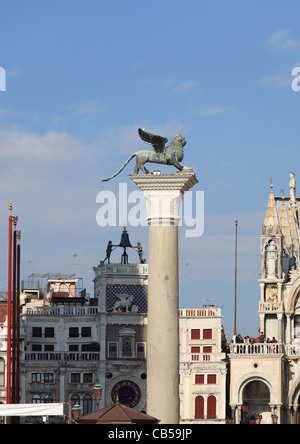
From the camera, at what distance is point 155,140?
2160 inches

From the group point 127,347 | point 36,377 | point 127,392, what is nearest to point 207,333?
point 127,347

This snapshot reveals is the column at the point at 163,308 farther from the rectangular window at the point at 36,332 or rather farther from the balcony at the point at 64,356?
the rectangular window at the point at 36,332

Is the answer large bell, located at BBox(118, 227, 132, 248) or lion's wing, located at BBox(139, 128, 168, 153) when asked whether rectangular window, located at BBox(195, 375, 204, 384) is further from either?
lion's wing, located at BBox(139, 128, 168, 153)

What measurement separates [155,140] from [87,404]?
129 ft

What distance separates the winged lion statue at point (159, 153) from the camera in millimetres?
54750

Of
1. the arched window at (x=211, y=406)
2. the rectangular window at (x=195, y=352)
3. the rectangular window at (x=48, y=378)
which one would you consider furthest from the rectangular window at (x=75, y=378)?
the arched window at (x=211, y=406)

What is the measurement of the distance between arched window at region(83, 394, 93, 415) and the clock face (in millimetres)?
1740

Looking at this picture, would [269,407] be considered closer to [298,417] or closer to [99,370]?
[298,417]

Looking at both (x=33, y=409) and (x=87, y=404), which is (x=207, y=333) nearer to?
(x=87, y=404)

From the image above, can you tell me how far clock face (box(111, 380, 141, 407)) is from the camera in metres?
89.4

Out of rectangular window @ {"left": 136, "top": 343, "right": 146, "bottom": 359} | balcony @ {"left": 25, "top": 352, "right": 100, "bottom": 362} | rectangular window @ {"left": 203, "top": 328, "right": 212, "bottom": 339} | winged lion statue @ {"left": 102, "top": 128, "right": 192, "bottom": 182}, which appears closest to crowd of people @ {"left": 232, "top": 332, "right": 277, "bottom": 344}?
rectangular window @ {"left": 203, "top": 328, "right": 212, "bottom": 339}

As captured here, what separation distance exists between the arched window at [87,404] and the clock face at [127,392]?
68.5 inches

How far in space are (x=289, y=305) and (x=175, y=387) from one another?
3781 cm
